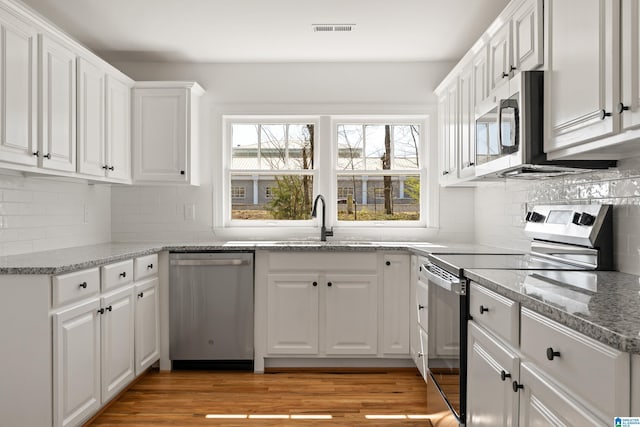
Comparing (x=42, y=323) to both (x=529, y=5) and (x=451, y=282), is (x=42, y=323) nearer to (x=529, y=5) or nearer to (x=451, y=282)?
(x=451, y=282)

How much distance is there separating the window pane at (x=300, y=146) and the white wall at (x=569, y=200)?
1.47 meters

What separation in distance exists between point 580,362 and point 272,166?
3.47m

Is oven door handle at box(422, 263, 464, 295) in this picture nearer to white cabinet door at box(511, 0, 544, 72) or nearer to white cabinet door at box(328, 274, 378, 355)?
white cabinet door at box(328, 274, 378, 355)

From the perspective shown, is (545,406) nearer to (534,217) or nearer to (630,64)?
(630,64)

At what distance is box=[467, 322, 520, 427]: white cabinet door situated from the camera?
1693 mm

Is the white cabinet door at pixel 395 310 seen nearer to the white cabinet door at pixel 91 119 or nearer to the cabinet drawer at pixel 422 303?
the cabinet drawer at pixel 422 303

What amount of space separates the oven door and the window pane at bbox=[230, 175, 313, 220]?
1.83 meters

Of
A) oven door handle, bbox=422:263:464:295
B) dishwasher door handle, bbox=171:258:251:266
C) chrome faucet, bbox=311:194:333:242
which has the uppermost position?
chrome faucet, bbox=311:194:333:242

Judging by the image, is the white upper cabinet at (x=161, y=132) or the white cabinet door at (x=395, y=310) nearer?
the white cabinet door at (x=395, y=310)

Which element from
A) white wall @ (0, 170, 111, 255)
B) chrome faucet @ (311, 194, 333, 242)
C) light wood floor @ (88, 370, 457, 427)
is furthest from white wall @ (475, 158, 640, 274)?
white wall @ (0, 170, 111, 255)

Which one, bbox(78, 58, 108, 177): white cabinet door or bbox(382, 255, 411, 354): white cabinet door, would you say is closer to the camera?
bbox(78, 58, 108, 177): white cabinet door

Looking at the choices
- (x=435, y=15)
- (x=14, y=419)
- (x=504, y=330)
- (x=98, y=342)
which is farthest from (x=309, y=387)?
(x=435, y=15)

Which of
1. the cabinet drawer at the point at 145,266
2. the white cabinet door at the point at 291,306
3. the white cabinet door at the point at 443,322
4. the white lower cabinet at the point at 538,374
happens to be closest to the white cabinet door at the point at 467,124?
the white cabinet door at the point at 443,322

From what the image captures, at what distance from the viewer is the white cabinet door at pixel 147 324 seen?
327cm
